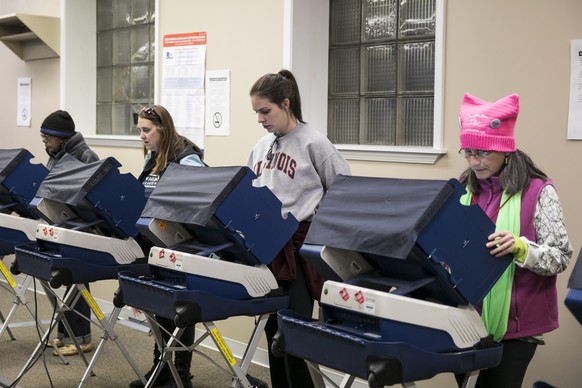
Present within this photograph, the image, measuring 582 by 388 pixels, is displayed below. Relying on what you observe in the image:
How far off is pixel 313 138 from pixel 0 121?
4852mm

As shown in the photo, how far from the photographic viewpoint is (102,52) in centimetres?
639

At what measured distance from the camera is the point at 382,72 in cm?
425

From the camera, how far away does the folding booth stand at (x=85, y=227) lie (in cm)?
346

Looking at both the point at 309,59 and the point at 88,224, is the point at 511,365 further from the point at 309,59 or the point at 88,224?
the point at 309,59

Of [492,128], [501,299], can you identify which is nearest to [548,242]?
[501,299]

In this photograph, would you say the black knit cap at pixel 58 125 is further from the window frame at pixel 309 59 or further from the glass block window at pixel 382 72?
the glass block window at pixel 382 72

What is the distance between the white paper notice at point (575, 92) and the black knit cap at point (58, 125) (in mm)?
2720

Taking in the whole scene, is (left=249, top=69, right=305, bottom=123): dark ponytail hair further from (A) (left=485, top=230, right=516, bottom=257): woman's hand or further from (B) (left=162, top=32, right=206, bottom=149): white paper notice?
(B) (left=162, top=32, right=206, bottom=149): white paper notice

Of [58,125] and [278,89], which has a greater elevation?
[278,89]

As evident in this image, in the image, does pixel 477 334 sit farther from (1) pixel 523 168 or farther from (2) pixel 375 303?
(1) pixel 523 168

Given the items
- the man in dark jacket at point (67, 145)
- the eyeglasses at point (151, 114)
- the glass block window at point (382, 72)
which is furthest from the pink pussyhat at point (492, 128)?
the man in dark jacket at point (67, 145)

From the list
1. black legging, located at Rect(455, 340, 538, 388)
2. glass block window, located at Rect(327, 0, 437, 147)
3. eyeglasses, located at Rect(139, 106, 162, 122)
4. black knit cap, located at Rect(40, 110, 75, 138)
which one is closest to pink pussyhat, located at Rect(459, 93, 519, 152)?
black legging, located at Rect(455, 340, 538, 388)

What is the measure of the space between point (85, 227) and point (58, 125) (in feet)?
4.02

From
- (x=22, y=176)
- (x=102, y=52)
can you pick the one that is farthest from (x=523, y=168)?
(x=102, y=52)
